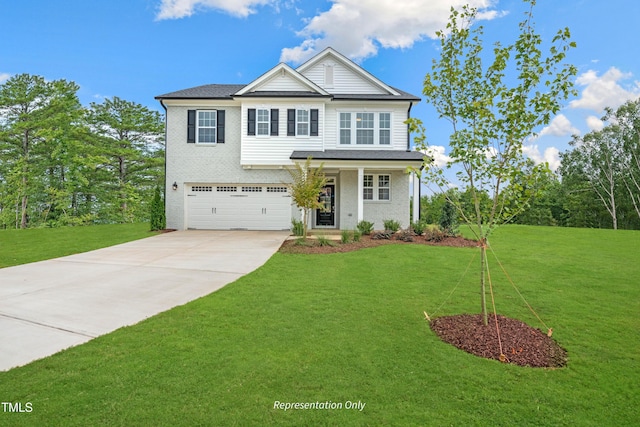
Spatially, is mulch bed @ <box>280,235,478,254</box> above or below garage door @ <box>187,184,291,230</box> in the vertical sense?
below

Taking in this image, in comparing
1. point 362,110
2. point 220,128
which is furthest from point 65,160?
point 362,110

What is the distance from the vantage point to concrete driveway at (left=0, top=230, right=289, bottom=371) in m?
4.62

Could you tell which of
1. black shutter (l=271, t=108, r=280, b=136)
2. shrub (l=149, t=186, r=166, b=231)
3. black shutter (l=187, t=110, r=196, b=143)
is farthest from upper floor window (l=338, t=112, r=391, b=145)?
shrub (l=149, t=186, r=166, b=231)

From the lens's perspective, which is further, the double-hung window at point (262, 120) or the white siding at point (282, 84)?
the white siding at point (282, 84)

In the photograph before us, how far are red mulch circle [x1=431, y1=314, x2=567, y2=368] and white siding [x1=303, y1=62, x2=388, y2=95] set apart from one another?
1466 centimetres

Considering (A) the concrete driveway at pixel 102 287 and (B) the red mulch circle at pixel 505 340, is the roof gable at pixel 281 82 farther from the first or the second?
(B) the red mulch circle at pixel 505 340

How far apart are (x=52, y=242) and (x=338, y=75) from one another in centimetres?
1467

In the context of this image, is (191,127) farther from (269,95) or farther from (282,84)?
(282,84)

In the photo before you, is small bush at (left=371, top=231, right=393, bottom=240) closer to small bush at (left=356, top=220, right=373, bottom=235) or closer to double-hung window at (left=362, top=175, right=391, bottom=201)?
small bush at (left=356, top=220, right=373, bottom=235)

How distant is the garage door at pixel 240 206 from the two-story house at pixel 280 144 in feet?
0.16

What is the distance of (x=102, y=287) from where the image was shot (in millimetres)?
7062

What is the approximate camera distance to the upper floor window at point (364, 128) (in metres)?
17.0

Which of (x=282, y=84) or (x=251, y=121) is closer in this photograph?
(x=251, y=121)

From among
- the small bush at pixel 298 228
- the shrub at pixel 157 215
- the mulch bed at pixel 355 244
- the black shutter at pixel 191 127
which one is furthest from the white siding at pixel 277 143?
the mulch bed at pixel 355 244
